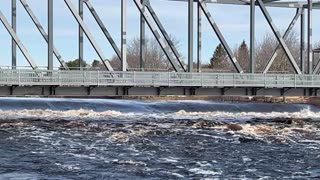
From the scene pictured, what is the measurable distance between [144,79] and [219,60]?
93354 mm

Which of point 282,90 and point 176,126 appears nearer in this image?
point 176,126

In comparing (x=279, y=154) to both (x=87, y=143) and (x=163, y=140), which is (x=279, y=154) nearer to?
(x=163, y=140)

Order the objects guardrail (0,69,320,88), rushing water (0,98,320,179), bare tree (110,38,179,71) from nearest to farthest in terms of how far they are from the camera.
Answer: rushing water (0,98,320,179), guardrail (0,69,320,88), bare tree (110,38,179,71)

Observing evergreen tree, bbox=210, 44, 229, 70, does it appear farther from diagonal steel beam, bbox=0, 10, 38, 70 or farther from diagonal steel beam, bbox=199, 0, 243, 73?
diagonal steel beam, bbox=0, 10, 38, 70

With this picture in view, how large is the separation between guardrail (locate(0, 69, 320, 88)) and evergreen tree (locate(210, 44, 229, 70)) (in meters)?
74.5

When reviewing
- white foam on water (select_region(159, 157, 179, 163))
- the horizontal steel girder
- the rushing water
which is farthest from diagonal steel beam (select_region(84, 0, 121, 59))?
white foam on water (select_region(159, 157, 179, 163))

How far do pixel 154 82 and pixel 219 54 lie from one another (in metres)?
99.4

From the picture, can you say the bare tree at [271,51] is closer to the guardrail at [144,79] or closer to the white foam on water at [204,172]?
the guardrail at [144,79]

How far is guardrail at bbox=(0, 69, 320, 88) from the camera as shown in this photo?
3441 centimetres

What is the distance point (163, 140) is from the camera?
89.0 feet

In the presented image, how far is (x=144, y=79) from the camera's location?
37.3m

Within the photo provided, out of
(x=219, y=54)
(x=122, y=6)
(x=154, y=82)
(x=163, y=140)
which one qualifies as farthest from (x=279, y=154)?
(x=219, y=54)

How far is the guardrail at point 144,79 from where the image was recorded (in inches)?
1355

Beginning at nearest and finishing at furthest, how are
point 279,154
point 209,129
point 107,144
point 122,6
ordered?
point 279,154 < point 107,144 < point 209,129 < point 122,6
